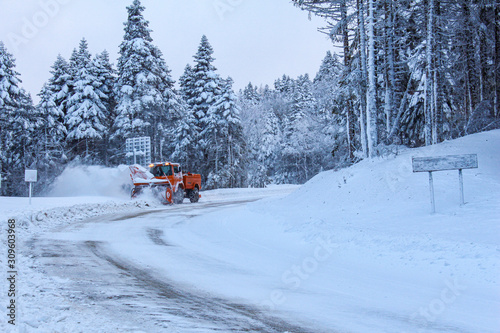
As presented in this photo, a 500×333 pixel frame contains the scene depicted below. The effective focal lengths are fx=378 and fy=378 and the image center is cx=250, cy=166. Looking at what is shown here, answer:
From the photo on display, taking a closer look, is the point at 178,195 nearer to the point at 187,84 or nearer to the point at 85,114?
the point at 85,114

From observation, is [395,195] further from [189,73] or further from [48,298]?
[189,73]

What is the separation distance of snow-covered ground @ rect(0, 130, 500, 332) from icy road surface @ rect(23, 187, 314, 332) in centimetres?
2

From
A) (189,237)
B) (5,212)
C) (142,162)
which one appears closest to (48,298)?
(189,237)

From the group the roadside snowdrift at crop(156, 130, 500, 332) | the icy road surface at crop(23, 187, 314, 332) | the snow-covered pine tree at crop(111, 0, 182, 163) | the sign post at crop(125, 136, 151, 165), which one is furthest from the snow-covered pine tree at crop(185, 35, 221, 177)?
the icy road surface at crop(23, 187, 314, 332)

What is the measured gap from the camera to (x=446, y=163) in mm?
9266

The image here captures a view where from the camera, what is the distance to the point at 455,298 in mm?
5066

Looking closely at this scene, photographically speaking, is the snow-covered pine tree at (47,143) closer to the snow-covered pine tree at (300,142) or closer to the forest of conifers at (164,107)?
the forest of conifers at (164,107)

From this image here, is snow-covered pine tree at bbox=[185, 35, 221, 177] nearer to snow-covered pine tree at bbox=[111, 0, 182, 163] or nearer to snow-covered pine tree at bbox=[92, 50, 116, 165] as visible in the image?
snow-covered pine tree at bbox=[111, 0, 182, 163]

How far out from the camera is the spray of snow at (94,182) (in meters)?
24.5

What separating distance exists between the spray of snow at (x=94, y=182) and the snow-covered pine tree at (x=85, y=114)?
11712 millimetres

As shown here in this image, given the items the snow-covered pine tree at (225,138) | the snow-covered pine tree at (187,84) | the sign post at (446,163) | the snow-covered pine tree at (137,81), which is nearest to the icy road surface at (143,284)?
the sign post at (446,163)

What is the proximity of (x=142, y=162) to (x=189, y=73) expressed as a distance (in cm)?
1769

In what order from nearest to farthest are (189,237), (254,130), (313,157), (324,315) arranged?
(324,315)
(189,237)
(313,157)
(254,130)

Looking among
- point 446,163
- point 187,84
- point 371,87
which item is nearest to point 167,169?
point 371,87
